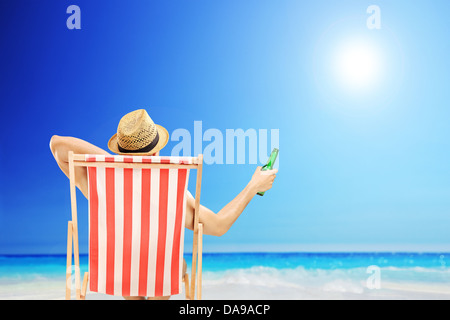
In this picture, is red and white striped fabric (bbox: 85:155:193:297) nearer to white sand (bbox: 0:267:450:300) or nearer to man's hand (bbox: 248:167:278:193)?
man's hand (bbox: 248:167:278:193)

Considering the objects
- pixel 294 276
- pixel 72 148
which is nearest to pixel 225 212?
pixel 72 148

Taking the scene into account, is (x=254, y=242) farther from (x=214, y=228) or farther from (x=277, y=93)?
(x=214, y=228)

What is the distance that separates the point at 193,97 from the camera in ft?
22.6

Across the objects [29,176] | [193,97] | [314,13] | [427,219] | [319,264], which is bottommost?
[319,264]

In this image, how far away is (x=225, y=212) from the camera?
6.68ft

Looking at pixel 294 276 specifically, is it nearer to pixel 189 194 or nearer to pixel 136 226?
pixel 189 194

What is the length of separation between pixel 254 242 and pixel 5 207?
3449 millimetres

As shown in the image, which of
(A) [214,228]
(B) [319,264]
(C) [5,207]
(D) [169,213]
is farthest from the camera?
(C) [5,207]
